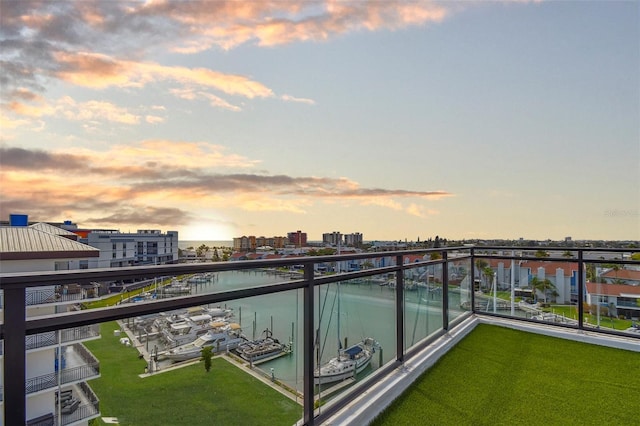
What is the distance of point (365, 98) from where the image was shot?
8680 millimetres

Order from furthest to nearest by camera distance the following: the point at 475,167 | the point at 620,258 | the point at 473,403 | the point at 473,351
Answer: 1. the point at 475,167
2. the point at 620,258
3. the point at 473,351
4. the point at 473,403

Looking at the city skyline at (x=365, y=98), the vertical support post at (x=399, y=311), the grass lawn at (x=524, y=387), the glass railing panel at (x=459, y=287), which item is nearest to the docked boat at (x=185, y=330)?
the grass lawn at (x=524, y=387)

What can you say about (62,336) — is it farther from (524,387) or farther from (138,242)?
(138,242)

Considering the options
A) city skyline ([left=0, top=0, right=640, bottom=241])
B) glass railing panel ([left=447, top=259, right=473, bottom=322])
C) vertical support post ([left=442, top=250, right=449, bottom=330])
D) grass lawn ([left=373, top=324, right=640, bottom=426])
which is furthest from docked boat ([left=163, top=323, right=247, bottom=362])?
city skyline ([left=0, top=0, right=640, bottom=241])

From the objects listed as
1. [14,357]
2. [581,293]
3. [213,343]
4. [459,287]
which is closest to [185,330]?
[213,343]

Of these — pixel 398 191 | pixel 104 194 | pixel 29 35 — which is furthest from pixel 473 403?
pixel 104 194

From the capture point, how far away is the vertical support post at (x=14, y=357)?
3.76 feet

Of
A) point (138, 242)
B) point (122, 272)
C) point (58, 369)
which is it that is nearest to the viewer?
point (58, 369)

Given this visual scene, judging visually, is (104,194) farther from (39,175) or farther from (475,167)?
(475,167)

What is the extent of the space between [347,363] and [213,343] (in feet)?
4.35

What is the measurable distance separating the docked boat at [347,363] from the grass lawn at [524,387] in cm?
37

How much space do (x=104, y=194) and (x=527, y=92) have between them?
18159mm

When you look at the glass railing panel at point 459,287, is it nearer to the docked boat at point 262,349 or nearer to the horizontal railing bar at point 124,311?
the docked boat at point 262,349

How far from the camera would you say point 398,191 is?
1698 cm
